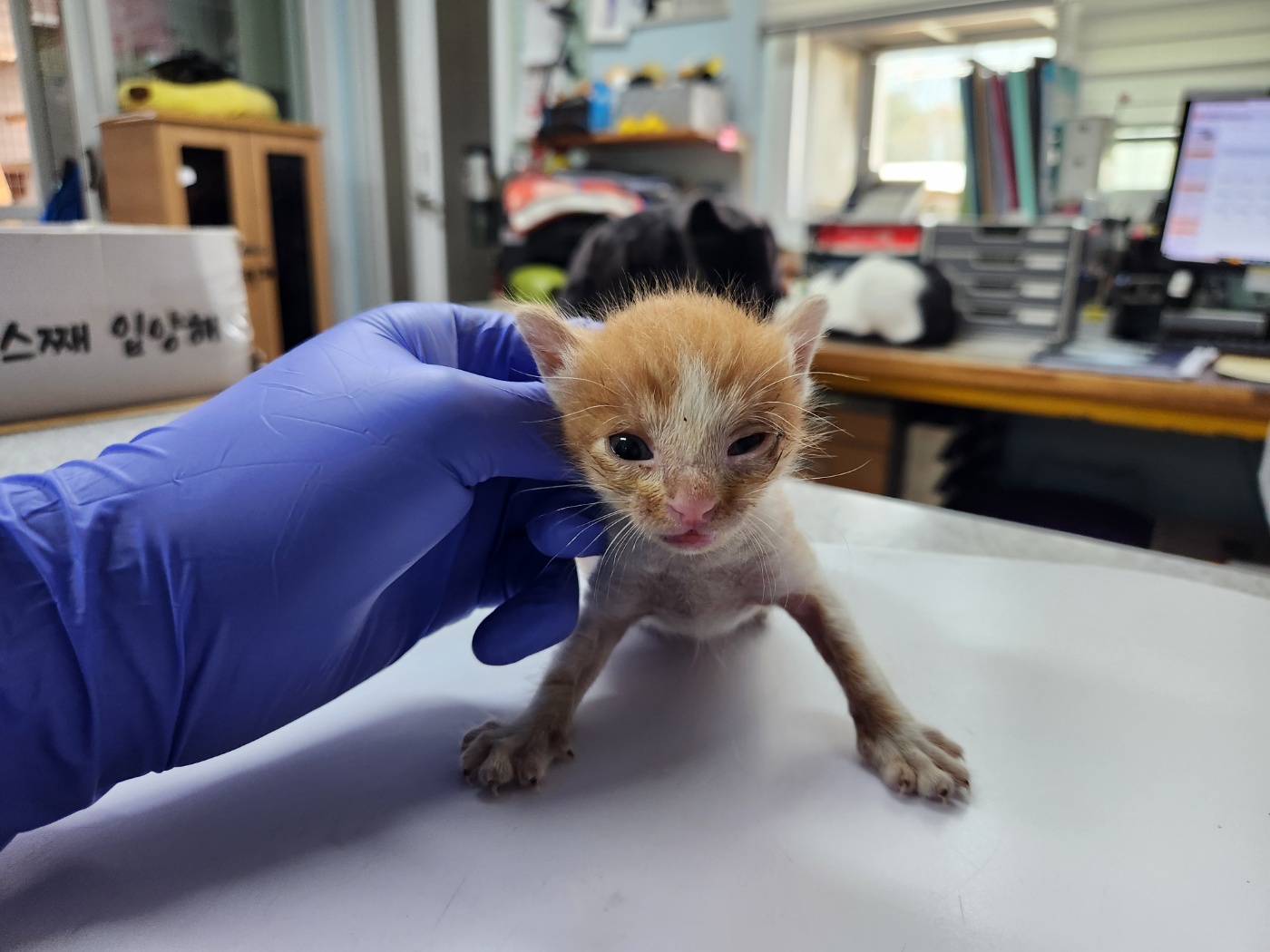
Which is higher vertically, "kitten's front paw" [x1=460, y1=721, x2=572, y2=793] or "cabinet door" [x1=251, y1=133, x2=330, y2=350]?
"cabinet door" [x1=251, y1=133, x2=330, y2=350]

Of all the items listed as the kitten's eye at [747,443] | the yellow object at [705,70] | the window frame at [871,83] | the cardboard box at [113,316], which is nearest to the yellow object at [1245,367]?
the window frame at [871,83]

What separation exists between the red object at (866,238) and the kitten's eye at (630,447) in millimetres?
2134

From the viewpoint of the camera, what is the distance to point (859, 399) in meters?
2.25

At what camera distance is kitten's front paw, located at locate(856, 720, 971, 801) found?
26.0 inches

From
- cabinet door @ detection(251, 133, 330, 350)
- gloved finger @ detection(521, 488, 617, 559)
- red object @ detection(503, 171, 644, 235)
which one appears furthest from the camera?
cabinet door @ detection(251, 133, 330, 350)

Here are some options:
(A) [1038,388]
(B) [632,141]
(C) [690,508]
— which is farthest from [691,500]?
(B) [632,141]

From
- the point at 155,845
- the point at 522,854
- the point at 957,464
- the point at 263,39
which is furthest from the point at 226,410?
the point at 263,39

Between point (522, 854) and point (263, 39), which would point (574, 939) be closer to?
point (522, 854)

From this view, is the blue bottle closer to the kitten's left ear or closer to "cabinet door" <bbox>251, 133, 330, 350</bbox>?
"cabinet door" <bbox>251, 133, 330, 350</bbox>

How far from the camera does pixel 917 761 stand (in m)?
0.68

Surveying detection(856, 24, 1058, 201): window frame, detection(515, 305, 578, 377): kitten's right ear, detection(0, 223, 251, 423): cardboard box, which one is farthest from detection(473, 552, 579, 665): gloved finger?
detection(856, 24, 1058, 201): window frame

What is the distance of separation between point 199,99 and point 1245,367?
3.14 m

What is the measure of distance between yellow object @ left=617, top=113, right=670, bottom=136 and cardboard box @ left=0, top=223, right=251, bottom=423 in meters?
1.94

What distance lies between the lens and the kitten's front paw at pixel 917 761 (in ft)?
2.17
